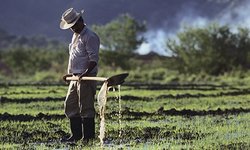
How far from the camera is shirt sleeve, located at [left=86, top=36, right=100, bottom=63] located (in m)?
9.31

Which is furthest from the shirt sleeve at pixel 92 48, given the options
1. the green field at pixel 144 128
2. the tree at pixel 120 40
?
the tree at pixel 120 40

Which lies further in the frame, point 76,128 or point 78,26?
point 76,128

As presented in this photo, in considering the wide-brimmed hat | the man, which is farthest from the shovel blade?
the wide-brimmed hat

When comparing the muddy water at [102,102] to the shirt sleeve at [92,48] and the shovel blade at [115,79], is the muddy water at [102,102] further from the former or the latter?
the shirt sleeve at [92,48]

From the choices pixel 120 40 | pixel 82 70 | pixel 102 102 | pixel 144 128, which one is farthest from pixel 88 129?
pixel 120 40

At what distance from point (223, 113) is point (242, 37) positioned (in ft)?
109

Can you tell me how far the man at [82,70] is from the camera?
368 inches

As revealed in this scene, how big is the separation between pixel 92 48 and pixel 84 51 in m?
0.18

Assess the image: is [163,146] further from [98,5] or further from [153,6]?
[153,6]

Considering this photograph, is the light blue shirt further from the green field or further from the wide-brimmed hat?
the green field

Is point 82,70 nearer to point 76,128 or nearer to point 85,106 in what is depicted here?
point 85,106

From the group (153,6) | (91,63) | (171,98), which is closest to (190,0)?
(153,6)

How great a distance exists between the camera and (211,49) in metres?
44.9

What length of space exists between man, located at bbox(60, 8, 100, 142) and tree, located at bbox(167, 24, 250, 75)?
113ft
